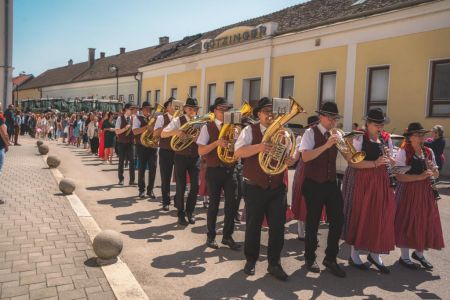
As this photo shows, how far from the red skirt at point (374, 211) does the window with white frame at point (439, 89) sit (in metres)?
11.0

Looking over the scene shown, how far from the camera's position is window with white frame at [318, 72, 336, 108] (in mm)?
18820

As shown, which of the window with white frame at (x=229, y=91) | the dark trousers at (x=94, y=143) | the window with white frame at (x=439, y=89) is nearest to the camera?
the window with white frame at (x=439, y=89)

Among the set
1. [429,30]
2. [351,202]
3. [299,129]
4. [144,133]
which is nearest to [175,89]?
[299,129]

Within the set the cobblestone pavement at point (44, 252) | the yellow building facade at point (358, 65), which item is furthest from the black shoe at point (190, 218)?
the yellow building facade at point (358, 65)

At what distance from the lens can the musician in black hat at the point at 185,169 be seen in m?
7.14

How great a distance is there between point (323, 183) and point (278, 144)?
29.3 inches

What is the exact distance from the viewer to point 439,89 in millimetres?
14945

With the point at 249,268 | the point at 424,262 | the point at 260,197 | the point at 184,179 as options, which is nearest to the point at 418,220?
the point at 424,262

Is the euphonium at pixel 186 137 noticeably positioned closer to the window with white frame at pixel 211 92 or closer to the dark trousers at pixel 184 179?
the dark trousers at pixel 184 179

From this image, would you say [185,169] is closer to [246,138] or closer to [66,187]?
[246,138]

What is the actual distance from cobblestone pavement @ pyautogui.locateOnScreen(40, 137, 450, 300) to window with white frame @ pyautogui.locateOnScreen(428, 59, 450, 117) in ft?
27.3

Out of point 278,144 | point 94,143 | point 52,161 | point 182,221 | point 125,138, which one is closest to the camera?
point 278,144

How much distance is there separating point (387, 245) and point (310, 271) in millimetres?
958

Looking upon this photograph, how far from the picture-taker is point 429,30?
1501 centimetres
